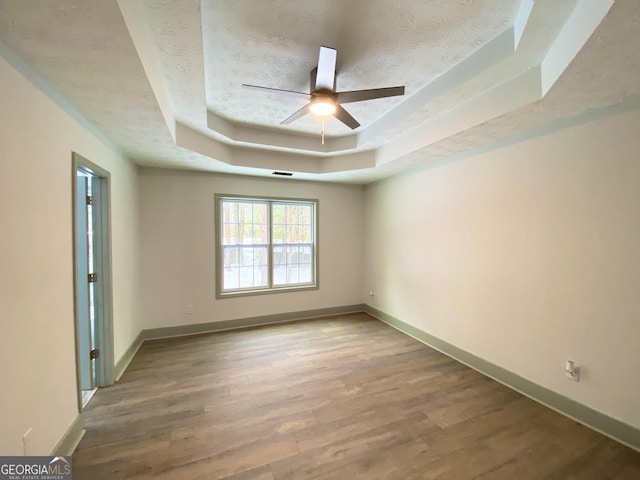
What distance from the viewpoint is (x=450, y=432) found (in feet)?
6.73

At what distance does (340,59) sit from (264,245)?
3187 millimetres

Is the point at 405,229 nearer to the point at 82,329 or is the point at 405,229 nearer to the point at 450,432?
the point at 450,432

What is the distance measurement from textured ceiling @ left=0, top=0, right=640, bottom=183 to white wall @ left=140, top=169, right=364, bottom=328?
41.6 inches

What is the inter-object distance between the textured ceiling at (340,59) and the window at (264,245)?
5.19 feet

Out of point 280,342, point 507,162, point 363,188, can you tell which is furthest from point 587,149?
point 280,342

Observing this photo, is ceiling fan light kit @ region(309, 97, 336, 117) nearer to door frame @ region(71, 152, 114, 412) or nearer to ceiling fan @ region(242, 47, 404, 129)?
ceiling fan @ region(242, 47, 404, 129)

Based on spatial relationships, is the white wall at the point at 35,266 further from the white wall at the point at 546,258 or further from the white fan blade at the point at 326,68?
the white wall at the point at 546,258

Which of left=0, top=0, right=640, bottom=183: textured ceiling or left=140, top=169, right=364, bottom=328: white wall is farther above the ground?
left=0, top=0, right=640, bottom=183: textured ceiling

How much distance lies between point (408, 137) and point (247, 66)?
1.97m

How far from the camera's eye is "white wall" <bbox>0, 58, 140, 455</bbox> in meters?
1.35

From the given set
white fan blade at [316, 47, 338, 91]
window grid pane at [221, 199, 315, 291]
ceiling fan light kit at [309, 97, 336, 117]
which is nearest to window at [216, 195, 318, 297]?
window grid pane at [221, 199, 315, 291]

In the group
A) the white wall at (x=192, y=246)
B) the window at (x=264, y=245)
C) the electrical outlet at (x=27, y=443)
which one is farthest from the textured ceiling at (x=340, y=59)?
the electrical outlet at (x=27, y=443)

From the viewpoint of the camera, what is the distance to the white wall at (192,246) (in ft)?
12.5

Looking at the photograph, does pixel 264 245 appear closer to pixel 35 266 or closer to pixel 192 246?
pixel 192 246
